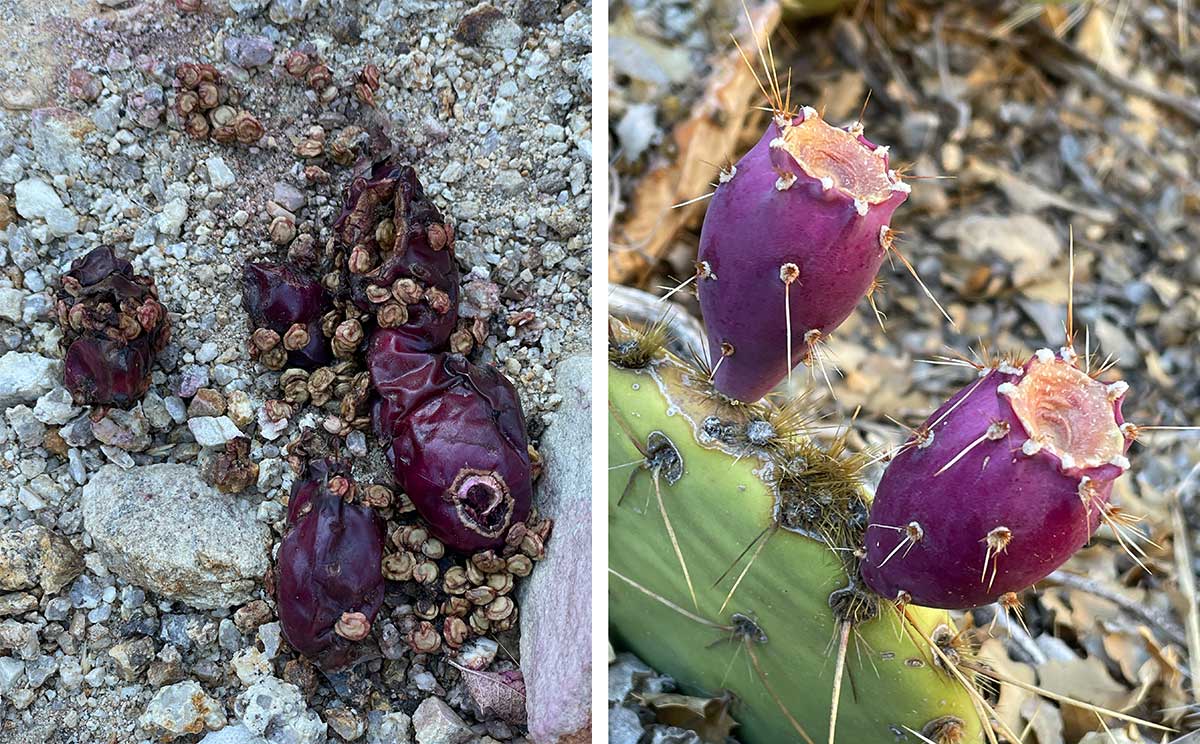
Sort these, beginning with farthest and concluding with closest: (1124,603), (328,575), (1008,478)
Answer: (1124,603) → (328,575) → (1008,478)

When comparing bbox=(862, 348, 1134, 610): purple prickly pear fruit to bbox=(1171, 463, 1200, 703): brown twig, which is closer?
bbox=(862, 348, 1134, 610): purple prickly pear fruit

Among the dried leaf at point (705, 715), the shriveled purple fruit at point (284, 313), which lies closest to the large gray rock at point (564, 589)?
the dried leaf at point (705, 715)

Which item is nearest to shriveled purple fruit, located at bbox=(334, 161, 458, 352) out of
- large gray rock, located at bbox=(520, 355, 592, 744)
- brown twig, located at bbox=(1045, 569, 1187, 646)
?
large gray rock, located at bbox=(520, 355, 592, 744)

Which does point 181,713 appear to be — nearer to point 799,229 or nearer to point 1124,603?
point 799,229

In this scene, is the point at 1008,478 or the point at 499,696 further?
the point at 499,696

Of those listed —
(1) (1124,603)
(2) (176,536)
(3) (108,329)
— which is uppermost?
(3) (108,329)

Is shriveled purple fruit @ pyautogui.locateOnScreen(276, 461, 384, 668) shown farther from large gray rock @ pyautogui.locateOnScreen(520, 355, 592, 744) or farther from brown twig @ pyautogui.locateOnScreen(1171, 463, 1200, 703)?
brown twig @ pyautogui.locateOnScreen(1171, 463, 1200, 703)

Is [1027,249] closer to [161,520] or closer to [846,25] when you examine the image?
[846,25]

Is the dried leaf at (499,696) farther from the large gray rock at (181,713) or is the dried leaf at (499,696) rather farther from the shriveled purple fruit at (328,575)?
the large gray rock at (181,713)

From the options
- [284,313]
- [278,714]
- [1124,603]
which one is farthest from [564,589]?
[1124,603]
